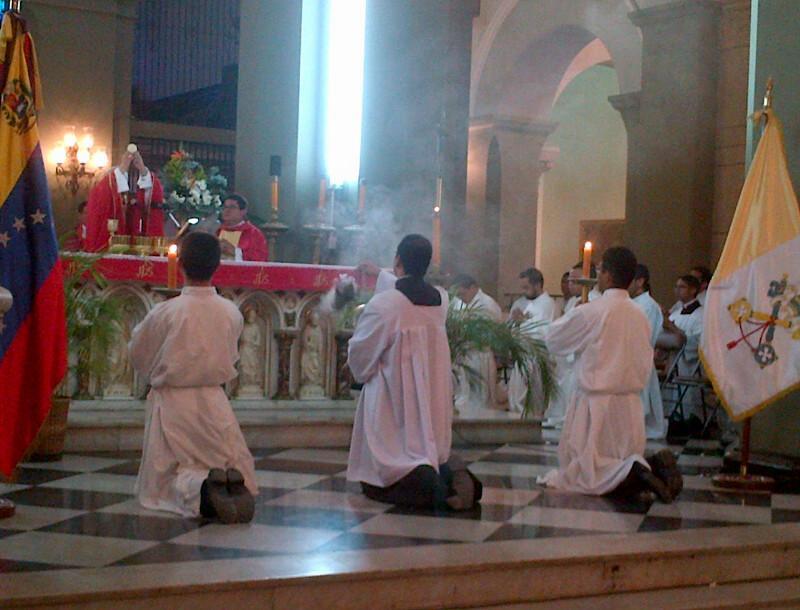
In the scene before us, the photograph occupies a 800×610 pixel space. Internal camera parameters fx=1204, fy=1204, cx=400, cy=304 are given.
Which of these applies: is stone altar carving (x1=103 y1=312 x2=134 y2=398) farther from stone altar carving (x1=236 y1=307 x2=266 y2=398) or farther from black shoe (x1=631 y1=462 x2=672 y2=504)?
black shoe (x1=631 y1=462 x2=672 y2=504)

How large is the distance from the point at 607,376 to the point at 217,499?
7.91 ft

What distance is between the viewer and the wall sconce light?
53.3ft

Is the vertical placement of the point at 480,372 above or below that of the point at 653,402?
above

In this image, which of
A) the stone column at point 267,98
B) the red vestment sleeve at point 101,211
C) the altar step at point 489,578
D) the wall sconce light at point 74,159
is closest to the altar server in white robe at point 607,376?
the altar step at point 489,578

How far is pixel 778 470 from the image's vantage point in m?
7.45

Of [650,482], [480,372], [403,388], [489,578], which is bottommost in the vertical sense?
[489,578]

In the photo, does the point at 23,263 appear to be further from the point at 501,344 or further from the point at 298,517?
the point at 501,344

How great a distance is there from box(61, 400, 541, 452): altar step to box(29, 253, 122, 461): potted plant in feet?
0.96

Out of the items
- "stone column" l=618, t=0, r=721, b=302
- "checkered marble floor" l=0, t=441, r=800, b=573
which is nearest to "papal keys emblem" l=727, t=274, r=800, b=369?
"checkered marble floor" l=0, t=441, r=800, b=573

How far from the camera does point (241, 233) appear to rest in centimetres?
1018

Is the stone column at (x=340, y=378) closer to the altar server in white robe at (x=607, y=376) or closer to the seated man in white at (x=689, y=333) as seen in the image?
the altar server in white robe at (x=607, y=376)

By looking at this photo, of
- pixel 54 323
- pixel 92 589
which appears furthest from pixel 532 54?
pixel 92 589

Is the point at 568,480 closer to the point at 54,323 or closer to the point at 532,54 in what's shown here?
the point at 54,323

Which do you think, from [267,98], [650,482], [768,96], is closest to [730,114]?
[267,98]
